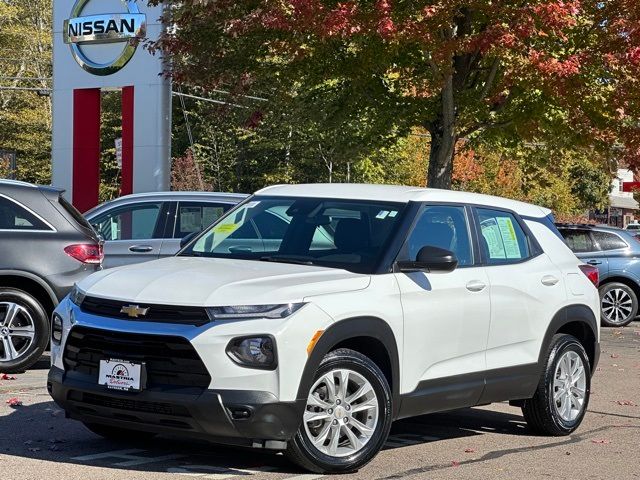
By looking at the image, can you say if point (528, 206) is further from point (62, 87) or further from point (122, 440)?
point (62, 87)

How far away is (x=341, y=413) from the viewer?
6.87m

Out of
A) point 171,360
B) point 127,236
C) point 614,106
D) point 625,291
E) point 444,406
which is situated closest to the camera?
point 171,360

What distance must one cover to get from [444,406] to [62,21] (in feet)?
66.3

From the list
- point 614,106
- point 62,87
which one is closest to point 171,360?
point 614,106

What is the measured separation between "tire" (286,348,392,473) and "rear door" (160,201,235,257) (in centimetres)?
737

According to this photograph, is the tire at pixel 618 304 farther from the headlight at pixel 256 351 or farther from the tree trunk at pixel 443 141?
the headlight at pixel 256 351

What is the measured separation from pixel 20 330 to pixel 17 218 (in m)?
1.04

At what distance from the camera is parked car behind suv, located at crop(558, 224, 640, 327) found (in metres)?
20.1

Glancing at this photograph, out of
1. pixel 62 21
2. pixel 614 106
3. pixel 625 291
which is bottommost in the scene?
pixel 625 291

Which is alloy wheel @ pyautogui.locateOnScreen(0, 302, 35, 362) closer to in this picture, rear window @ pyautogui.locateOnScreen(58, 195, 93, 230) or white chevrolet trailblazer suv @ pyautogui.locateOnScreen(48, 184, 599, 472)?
rear window @ pyautogui.locateOnScreen(58, 195, 93, 230)

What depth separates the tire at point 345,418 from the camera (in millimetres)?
6723

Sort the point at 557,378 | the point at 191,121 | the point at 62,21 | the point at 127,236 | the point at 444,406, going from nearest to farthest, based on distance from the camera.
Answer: the point at 444,406
the point at 557,378
the point at 127,236
the point at 62,21
the point at 191,121

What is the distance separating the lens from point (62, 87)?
85.3ft

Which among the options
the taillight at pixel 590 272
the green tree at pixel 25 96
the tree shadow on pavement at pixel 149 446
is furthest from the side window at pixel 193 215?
the green tree at pixel 25 96
